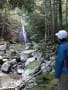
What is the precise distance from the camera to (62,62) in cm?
546

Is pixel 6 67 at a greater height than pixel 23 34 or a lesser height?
greater

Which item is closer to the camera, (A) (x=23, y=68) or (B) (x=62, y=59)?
(B) (x=62, y=59)

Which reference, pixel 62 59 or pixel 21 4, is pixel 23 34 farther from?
pixel 62 59

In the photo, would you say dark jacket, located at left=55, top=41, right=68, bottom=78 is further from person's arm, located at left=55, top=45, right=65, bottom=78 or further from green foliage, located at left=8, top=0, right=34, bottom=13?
green foliage, located at left=8, top=0, right=34, bottom=13

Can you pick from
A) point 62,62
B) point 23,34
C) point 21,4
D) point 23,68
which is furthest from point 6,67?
point 23,34

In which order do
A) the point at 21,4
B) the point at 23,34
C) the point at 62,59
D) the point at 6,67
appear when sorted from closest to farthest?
the point at 62,59
the point at 21,4
the point at 6,67
the point at 23,34

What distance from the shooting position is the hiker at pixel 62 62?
543 centimetres

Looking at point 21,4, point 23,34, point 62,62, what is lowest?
point 23,34

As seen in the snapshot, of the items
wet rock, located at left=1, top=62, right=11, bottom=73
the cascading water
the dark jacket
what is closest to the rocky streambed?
wet rock, located at left=1, top=62, right=11, bottom=73

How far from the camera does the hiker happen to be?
17.8 ft

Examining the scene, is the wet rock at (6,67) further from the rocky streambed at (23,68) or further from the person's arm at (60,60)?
the person's arm at (60,60)

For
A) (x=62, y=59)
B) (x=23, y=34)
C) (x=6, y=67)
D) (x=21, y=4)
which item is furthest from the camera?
(x=23, y=34)

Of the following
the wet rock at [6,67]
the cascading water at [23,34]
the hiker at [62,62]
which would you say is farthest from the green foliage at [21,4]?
the cascading water at [23,34]

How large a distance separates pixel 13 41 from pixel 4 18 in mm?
2643
